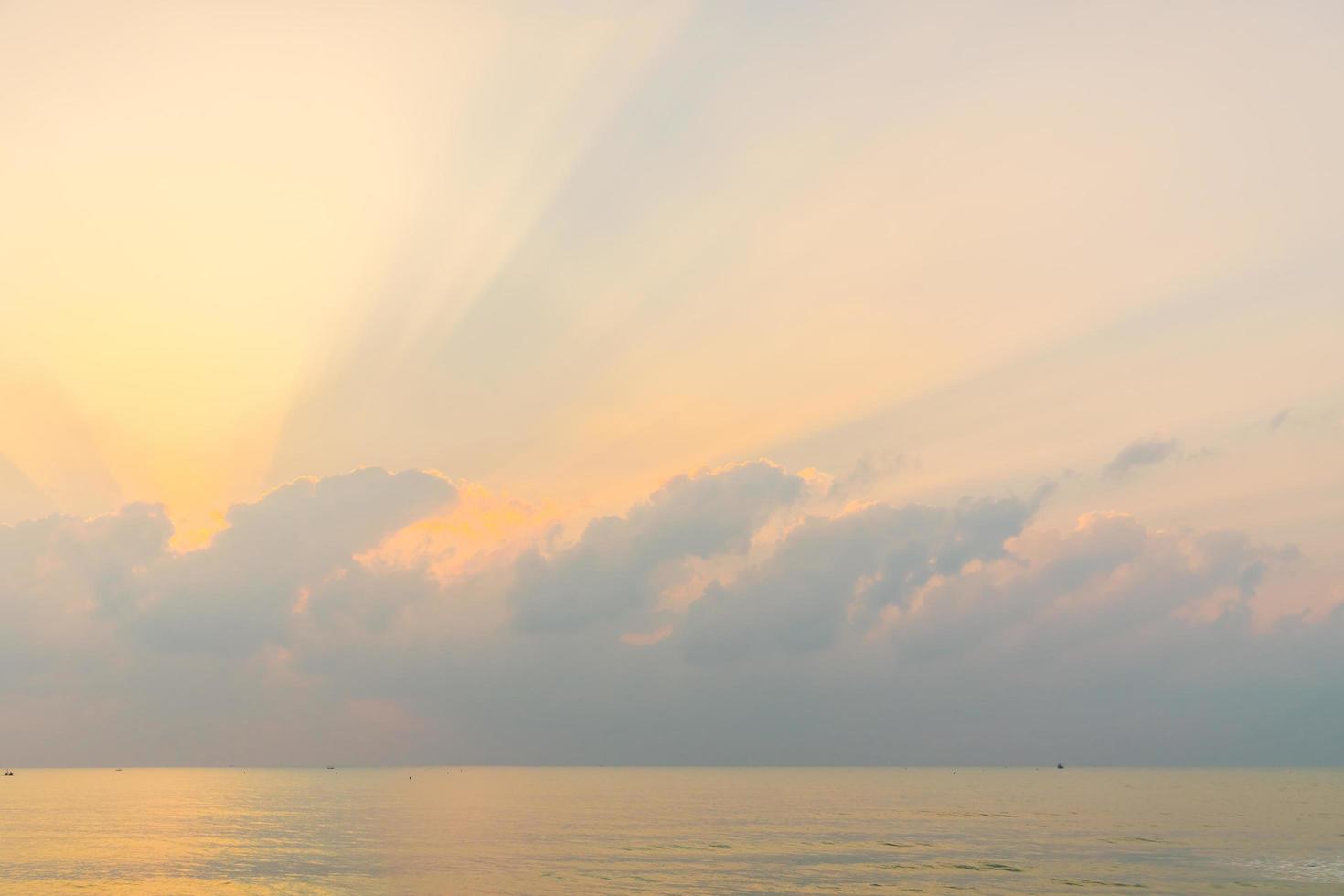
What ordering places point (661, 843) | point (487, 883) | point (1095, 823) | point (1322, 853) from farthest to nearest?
point (1095, 823), point (661, 843), point (1322, 853), point (487, 883)

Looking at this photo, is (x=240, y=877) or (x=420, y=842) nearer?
(x=240, y=877)

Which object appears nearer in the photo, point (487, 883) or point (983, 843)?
point (487, 883)

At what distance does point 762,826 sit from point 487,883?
78.9 meters

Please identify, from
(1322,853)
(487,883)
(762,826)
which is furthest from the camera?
(762,826)

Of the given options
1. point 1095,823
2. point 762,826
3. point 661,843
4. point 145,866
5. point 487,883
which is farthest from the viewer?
point 1095,823

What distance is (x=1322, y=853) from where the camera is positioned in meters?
132

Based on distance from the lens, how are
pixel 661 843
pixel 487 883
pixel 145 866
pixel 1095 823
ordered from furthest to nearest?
pixel 1095 823 → pixel 661 843 → pixel 145 866 → pixel 487 883

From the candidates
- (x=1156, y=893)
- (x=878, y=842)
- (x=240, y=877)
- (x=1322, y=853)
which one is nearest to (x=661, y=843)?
(x=878, y=842)

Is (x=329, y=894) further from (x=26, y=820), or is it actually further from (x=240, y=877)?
(x=26, y=820)

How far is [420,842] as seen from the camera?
14875 cm

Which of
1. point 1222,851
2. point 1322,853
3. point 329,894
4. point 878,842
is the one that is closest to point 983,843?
point 878,842

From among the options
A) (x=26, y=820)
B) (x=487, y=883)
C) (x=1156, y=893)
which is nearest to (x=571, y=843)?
(x=487, y=883)

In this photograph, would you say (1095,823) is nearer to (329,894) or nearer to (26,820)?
(329,894)

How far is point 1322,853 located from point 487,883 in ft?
337
